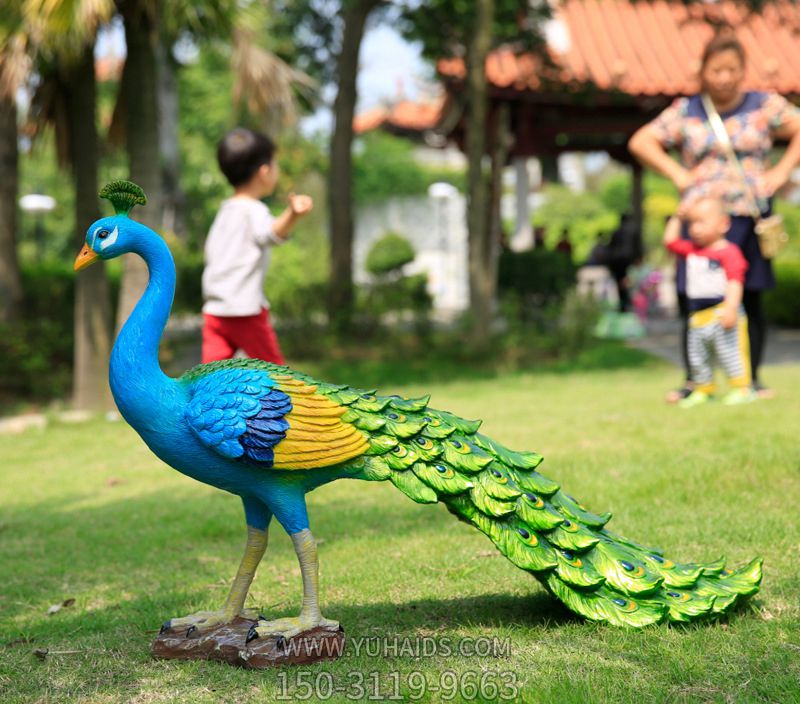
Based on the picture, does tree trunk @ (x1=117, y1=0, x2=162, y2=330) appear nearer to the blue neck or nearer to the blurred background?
the blurred background

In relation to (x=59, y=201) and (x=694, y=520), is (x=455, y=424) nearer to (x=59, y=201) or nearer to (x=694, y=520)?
(x=694, y=520)

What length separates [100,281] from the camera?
420 inches

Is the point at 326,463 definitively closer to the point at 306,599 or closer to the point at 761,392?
the point at 306,599

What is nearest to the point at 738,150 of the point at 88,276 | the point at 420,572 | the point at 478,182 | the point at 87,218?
the point at 420,572

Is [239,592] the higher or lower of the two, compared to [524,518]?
lower

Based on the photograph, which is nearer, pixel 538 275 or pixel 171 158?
pixel 538 275

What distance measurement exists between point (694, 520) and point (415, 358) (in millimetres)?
8504

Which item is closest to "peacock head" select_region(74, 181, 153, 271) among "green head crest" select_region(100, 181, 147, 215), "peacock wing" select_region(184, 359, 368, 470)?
"green head crest" select_region(100, 181, 147, 215)

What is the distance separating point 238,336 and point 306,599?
3027 millimetres

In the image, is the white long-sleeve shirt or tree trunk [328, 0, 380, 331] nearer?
the white long-sleeve shirt

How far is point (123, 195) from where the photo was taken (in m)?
3.39

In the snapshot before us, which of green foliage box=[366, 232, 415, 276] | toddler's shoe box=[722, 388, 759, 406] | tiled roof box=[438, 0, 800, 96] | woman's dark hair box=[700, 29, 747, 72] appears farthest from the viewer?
green foliage box=[366, 232, 415, 276]

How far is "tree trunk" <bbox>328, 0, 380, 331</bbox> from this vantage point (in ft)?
47.2

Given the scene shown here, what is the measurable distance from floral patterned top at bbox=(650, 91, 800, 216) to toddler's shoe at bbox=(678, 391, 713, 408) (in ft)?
4.44
